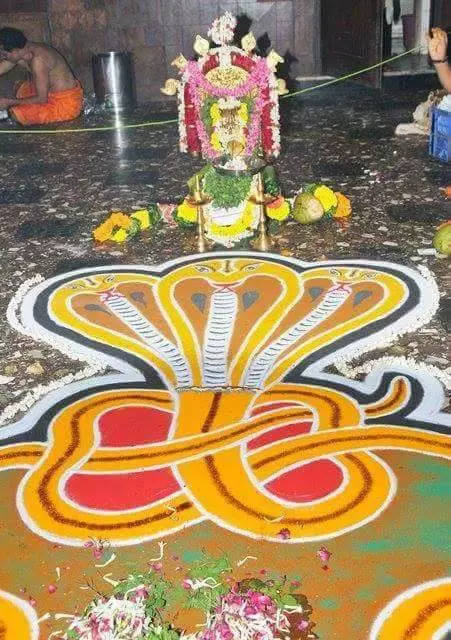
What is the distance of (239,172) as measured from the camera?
4.71 metres

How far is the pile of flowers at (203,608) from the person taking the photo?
2.12 metres

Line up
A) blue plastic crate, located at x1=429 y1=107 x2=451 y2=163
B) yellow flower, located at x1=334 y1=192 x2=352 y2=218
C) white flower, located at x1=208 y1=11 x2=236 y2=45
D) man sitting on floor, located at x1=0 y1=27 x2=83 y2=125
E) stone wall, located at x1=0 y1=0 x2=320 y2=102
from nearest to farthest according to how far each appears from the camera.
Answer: white flower, located at x1=208 y1=11 x2=236 y2=45 < yellow flower, located at x1=334 y1=192 x2=352 y2=218 < blue plastic crate, located at x1=429 y1=107 x2=451 y2=163 < man sitting on floor, located at x1=0 y1=27 x2=83 y2=125 < stone wall, located at x1=0 y1=0 x2=320 y2=102

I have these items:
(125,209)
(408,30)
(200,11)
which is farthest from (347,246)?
(408,30)

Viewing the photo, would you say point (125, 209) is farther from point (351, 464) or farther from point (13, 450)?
point (351, 464)

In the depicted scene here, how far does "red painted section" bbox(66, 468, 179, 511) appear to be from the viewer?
2820mm

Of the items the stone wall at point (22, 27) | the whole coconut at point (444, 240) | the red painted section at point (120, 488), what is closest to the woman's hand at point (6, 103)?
the stone wall at point (22, 27)

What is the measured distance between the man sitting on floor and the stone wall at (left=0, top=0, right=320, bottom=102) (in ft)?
3.70

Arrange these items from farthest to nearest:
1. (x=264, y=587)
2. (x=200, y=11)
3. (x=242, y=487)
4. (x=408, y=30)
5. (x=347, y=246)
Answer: (x=408, y=30) → (x=200, y=11) → (x=347, y=246) → (x=242, y=487) → (x=264, y=587)

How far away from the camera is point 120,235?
522cm

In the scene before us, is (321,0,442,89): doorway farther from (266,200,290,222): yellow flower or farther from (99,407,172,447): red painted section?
(99,407,172,447): red painted section

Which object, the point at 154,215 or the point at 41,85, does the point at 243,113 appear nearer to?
the point at 154,215

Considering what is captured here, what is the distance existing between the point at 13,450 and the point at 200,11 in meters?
8.50

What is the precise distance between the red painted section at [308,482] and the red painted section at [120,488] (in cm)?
39

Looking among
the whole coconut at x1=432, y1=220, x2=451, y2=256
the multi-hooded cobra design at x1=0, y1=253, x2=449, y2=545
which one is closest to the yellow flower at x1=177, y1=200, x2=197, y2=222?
the multi-hooded cobra design at x1=0, y1=253, x2=449, y2=545
